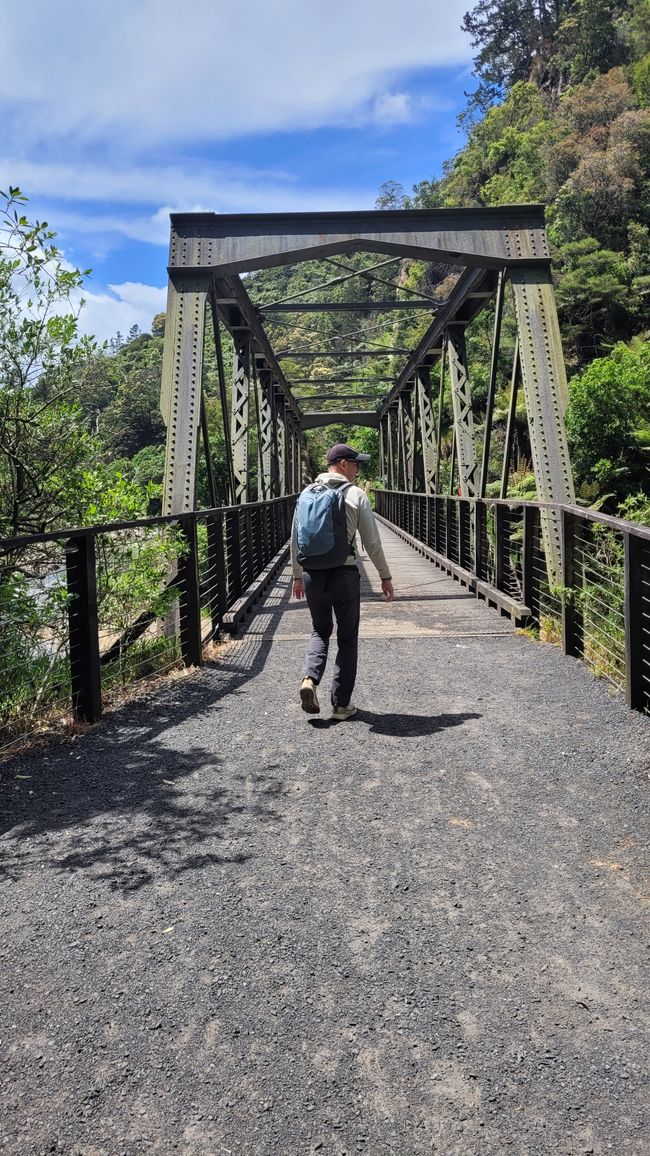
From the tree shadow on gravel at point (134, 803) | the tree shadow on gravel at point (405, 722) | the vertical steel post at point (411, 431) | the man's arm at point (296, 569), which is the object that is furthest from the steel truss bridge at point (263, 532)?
the vertical steel post at point (411, 431)

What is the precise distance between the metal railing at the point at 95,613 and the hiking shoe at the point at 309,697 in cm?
113

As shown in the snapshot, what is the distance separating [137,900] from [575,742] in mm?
2277

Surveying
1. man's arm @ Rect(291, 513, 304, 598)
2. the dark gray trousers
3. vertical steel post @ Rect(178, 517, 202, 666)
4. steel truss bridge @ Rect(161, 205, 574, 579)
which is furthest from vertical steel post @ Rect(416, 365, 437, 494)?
the dark gray trousers

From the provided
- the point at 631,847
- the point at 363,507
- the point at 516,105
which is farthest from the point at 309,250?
the point at 516,105

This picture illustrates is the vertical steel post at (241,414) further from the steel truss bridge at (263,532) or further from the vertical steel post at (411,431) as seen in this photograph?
the vertical steel post at (411,431)

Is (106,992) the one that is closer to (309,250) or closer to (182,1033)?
(182,1033)

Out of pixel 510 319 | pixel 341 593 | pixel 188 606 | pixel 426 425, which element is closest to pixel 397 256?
pixel 188 606

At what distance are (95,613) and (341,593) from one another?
52.7 inches

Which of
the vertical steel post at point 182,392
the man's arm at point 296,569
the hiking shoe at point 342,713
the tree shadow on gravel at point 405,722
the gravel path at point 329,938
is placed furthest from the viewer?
the vertical steel post at point 182,392

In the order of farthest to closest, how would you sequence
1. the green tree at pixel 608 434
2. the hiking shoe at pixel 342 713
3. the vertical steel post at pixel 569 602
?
the green tree at pixel 608 434, the vertical steel post at pixel 569 602, the hiking shoe at pixel 342 713

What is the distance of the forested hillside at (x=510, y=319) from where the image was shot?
534 cm

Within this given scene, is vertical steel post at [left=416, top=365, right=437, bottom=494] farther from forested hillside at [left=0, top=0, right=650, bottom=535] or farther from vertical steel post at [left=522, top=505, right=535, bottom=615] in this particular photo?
vertical steel post at [left=522, top=505, right=535, bottom=615]

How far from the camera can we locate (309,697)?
14.6 feet

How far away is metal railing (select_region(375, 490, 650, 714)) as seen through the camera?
4383 mm
